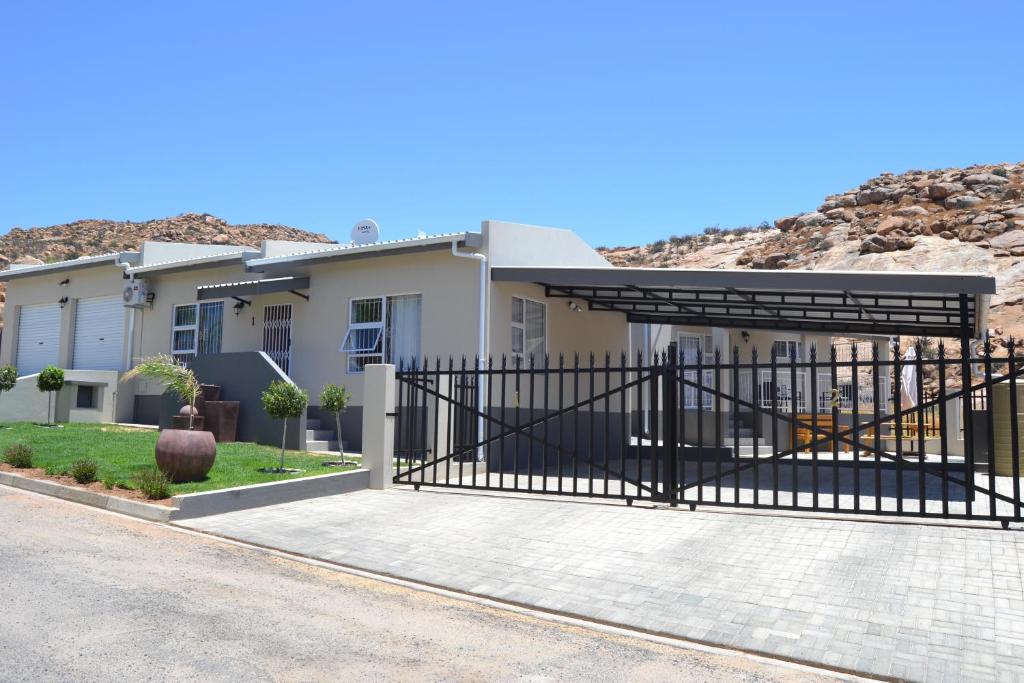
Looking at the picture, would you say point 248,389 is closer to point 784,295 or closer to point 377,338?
point 377,338

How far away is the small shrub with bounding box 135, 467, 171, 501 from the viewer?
1005 cm

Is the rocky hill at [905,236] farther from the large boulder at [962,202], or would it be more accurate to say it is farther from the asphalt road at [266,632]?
the asphalt road at [266,632]

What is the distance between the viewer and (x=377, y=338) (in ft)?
52.7

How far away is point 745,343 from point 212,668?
63.6ft

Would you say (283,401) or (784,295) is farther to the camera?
(784,295)

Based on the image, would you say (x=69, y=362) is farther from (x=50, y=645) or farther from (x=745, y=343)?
(x=50, y=645)

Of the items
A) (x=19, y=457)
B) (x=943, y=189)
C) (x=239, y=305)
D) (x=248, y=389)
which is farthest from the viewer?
(x=943, y=189)

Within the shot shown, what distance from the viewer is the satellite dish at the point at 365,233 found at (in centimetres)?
1803

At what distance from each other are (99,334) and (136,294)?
2.32 m

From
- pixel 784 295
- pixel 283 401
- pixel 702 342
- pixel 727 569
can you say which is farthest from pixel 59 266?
pixel 727 569

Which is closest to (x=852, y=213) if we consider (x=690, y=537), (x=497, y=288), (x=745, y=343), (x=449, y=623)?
(x=745, y=343)

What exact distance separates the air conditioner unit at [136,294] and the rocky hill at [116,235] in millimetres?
32075

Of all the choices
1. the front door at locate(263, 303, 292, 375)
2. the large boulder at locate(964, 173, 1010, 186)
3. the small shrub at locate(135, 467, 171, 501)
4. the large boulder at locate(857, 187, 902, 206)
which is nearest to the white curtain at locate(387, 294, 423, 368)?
the front door at locate(263, 303, 292, 375)

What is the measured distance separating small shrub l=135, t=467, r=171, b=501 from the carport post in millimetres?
2662
